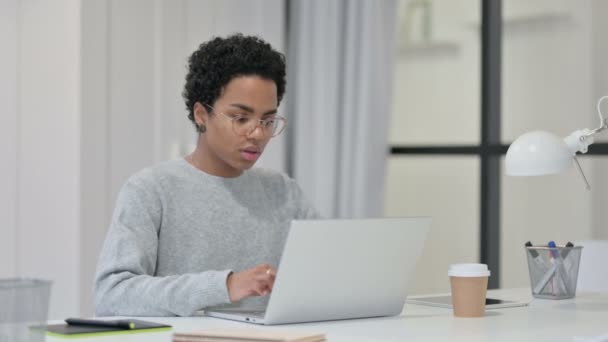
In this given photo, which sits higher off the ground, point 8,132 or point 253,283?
point 8,132

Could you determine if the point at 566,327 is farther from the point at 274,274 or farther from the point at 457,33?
the point at 457,33

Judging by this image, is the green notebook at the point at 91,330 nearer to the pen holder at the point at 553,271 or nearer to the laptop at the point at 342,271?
the laptop at the point at 342,271

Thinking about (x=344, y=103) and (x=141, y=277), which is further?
(x=344, y=103)

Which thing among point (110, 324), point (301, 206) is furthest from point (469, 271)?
point (110, 324)

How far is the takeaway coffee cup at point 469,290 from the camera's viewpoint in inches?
78.2

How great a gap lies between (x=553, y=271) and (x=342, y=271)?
751mm

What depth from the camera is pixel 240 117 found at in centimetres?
227

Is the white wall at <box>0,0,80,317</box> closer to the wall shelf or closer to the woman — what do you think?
the woman

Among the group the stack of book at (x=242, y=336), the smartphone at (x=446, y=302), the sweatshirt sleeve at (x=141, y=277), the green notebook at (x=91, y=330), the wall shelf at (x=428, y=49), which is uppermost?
the wall shelf at (x=428, y=49)

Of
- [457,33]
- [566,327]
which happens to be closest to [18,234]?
[457,33]

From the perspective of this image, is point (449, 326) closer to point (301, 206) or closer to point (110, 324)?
point (110, 324)

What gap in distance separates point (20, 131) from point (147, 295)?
1.71 metres

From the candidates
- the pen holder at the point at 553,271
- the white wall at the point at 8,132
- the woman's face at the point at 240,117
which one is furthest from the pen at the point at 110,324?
the white wall at the point at 8,132

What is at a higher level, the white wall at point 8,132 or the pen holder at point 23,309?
the white wall at point 8,132
